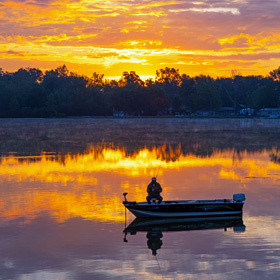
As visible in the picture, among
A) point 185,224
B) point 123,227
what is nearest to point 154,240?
point 123,227

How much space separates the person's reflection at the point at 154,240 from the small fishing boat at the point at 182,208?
1.21m

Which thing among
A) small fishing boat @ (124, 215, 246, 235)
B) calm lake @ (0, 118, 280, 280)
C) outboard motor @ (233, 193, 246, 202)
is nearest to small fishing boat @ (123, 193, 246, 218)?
outboard motor @ (233, 193, 246, 202)

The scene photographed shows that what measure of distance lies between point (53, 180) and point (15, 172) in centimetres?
505

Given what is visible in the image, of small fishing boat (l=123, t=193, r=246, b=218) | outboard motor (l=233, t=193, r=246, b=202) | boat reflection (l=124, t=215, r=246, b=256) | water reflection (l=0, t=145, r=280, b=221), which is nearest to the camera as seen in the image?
boat reflection (l=124, t=215, r=246, b=256)

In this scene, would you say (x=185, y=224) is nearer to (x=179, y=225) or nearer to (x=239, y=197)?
(x=179, y=225)

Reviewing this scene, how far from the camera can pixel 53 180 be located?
32.4 meters

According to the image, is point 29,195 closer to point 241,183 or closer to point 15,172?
point 15,172

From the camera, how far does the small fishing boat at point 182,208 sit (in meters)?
20.7

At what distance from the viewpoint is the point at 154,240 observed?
1872 centimetres

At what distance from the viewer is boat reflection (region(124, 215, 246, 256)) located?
19953mm

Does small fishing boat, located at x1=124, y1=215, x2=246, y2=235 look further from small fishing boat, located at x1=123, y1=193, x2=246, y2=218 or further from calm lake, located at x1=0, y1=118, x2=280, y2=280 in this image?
small fishing boat, located at x1=123, y1=193, x2=246, y2=218

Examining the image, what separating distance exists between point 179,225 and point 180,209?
649mm

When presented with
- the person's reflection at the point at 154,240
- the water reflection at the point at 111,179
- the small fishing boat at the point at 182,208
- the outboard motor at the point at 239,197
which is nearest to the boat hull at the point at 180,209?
the small fishing boat at the point at 182,208

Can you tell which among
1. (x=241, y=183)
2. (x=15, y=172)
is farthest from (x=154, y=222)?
(x=15, y=172)
